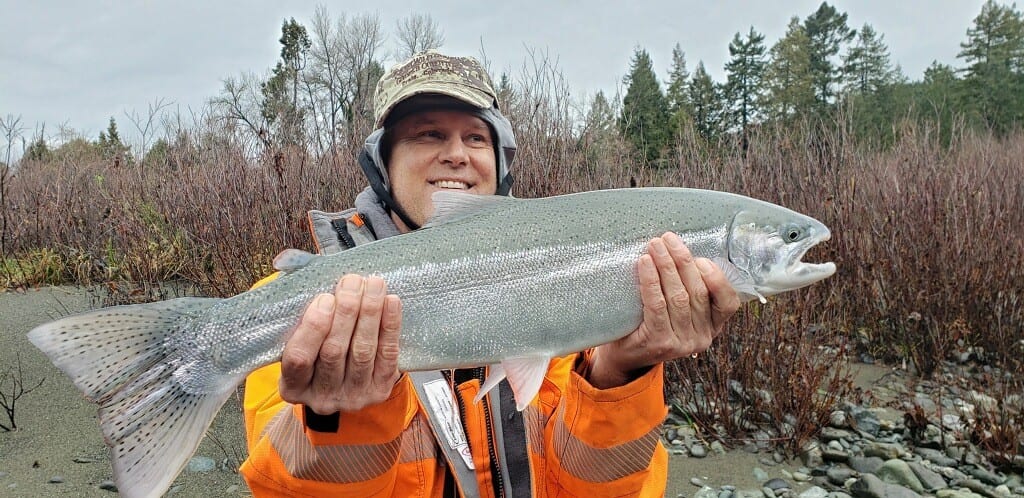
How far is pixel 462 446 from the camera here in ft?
7.18

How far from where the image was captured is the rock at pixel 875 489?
13.8 feet

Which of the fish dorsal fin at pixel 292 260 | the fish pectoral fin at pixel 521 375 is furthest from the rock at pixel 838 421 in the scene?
the fish dorsal fin at pixel 292 260

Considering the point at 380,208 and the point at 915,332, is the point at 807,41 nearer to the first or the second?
the point at 915,332

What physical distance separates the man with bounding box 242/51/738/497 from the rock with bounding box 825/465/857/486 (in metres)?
2.87

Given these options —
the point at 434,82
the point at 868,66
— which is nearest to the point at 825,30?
the point at 868,66

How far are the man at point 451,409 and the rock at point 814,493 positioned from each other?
8.04 feet

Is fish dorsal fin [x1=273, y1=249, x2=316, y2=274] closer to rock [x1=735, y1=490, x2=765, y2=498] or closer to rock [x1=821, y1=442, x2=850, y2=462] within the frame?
rock [x1=735, y1=490, x2=765, y2=498]

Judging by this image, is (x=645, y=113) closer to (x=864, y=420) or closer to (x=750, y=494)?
(x=864, y=420)

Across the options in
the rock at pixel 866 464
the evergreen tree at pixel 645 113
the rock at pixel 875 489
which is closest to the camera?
the rock at pixel 875 489

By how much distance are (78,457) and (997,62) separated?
196 ft

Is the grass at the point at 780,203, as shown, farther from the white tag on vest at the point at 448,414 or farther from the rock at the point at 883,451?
the white tag on vest at the point at 448,414

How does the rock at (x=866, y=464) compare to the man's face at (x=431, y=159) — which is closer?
the man's face at (x=431, y=159)

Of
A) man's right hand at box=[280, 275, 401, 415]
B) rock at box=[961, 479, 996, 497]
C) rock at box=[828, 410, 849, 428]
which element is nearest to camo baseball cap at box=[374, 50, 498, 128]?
man's right hand at box=[280, 275, 401, 415]

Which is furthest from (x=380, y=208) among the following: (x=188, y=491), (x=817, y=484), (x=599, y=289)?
(x=817, y=484)
